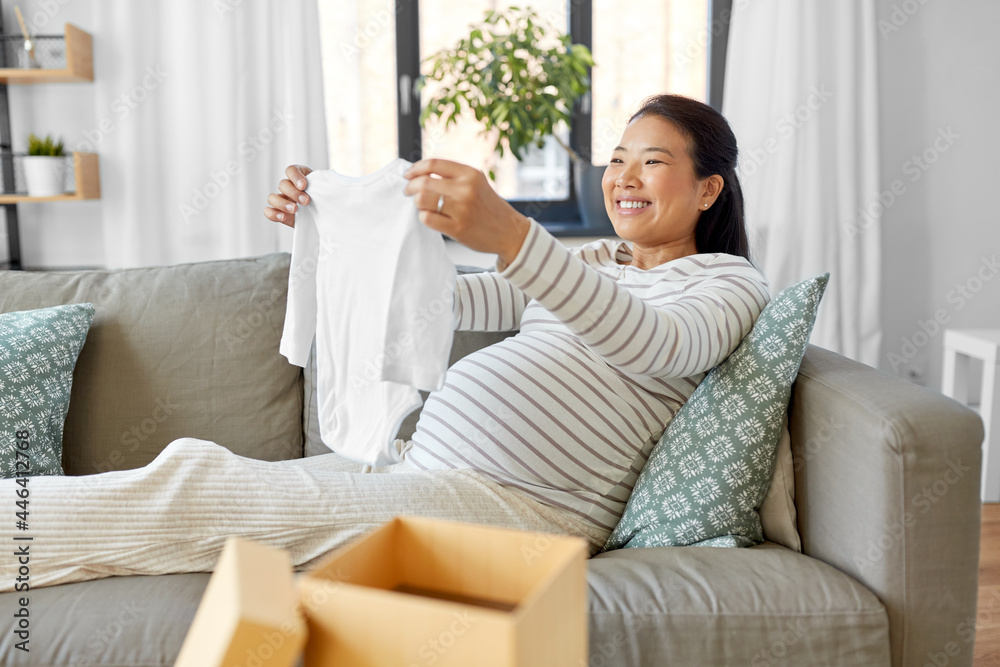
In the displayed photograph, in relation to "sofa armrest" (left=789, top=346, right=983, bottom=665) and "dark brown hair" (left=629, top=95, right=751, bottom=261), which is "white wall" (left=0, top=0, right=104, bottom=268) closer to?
"dark brown hair" (left=629, top=95, right=751, bottom=261)

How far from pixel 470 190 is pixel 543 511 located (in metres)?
0.54

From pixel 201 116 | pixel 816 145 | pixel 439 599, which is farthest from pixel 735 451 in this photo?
pixel 201 116

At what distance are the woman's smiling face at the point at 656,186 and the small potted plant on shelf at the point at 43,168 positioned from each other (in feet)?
6.14

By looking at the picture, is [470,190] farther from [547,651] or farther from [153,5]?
[153,5]

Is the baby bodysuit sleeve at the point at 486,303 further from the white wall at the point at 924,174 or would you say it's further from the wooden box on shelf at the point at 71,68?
the white wall at the point at 924,174

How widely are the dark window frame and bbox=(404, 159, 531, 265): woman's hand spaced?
6.40 feet

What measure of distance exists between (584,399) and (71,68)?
2.01m

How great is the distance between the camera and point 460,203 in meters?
0.89

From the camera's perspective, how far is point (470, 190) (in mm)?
887

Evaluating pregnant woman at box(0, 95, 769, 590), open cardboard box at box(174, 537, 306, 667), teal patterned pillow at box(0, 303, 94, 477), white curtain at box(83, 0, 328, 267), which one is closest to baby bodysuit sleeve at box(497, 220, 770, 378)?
pregnant woman at box(0, 95, 769, 590)

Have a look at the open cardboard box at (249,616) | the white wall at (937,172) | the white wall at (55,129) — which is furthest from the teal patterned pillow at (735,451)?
the white wall at (55,129)

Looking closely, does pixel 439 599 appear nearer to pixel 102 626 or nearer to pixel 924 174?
pixel 102 626

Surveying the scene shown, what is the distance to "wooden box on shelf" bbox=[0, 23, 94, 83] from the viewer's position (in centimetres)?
242

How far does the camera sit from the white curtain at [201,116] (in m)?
2.61
